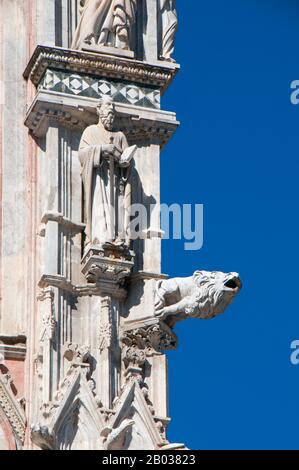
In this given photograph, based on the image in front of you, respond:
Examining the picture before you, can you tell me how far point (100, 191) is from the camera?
145ft

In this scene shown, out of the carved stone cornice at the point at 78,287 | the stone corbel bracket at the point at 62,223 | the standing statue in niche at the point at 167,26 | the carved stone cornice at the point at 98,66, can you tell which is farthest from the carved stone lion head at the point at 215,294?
the standing statue in niche at the point at 167,26

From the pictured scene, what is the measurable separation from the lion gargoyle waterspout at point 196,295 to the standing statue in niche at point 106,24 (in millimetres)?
2929

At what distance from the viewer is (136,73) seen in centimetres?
4494

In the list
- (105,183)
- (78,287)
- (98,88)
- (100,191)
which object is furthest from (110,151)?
(78,287)

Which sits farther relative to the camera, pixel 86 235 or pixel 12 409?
pixel 86 235

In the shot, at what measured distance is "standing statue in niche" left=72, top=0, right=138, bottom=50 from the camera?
4500 cm

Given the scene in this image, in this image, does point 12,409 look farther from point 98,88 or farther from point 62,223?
point 98,88

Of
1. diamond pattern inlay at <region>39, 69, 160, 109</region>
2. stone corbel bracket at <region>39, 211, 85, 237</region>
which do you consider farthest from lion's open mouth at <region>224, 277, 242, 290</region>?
diamond pattern inlay at <region>39, 69, 160, 109</region>

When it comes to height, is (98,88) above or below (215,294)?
above

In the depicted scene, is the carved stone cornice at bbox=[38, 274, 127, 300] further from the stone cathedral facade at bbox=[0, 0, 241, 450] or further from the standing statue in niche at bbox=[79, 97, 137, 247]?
the standing statue in niche at bbox=[79, 97, 137, 247]

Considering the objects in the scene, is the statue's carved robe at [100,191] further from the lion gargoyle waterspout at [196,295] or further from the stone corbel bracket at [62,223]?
the lion gargoyle waterspout at [196,295]

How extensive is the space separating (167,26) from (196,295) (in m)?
3.58

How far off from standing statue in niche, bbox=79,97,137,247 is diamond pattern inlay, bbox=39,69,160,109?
1.34 ft
